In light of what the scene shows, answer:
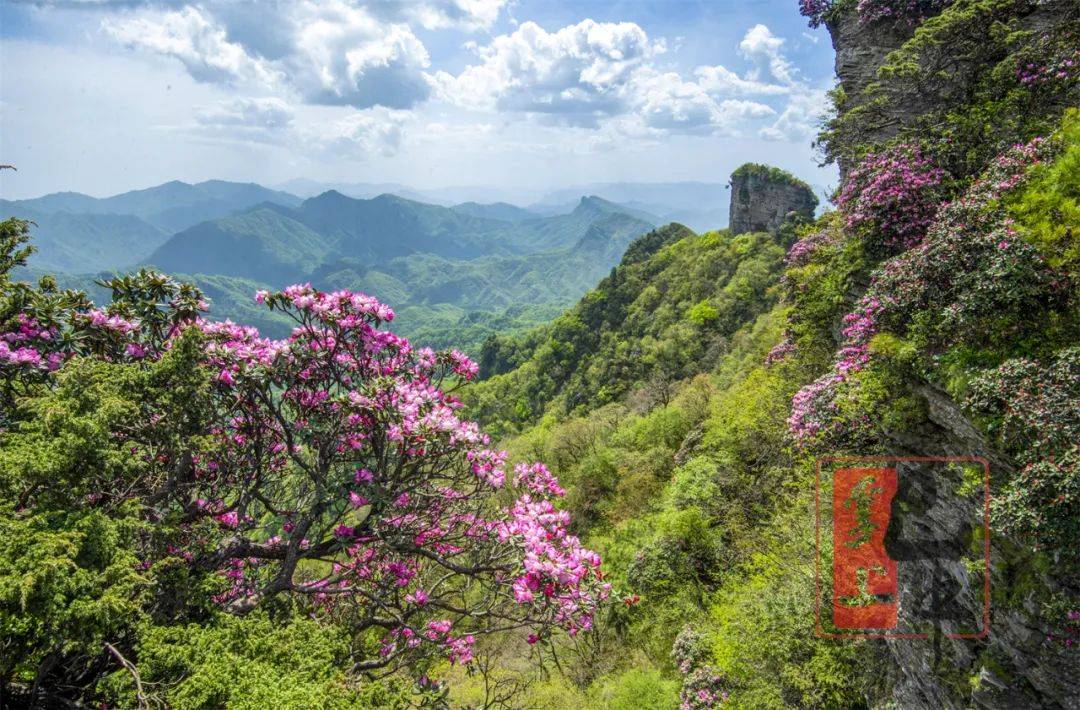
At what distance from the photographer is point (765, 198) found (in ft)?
313

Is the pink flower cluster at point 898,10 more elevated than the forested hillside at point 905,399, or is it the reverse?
the pink flower cluster at point 898,10

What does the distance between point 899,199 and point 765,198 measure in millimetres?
94056

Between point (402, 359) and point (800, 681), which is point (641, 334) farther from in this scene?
point (402, 359)

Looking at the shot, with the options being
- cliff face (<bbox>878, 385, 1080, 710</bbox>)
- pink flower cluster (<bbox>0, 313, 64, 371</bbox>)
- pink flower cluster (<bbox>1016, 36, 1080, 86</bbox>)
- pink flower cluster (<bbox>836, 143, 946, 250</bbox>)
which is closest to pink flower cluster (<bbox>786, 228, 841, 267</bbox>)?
pink flower cluster (<bbox>836, 143, 946, 250</bbox>)

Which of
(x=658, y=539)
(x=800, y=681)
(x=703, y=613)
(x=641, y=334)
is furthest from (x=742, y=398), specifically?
(x=641, y=334)

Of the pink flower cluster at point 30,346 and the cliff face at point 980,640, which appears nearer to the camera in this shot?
the pink flower cluster at point 30,346

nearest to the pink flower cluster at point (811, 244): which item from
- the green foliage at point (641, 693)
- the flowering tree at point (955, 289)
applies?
the flowering tree at point (955, 289)

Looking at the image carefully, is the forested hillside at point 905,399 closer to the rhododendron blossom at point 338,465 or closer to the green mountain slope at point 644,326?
the rhododendron blossom at point 338,465

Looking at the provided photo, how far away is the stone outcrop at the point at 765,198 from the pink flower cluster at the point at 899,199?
81.7 m

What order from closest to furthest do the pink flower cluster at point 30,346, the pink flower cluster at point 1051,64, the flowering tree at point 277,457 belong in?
the flowering tree at point 277,457
the pink flower cluster at point 30,346
the pink flower cluster at point 1051,64

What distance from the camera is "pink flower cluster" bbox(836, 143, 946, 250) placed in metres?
11.4

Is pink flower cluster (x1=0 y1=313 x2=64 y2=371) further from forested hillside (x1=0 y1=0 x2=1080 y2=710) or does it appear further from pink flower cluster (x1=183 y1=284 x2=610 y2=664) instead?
pink flower cluster (x1=183 y1=284 x2=610 y2=664)

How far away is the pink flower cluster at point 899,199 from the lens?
1135 centimetres

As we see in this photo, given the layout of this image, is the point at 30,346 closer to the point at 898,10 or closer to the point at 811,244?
the point at 811,244
